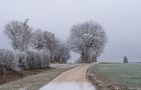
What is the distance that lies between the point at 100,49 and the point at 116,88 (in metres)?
85.1

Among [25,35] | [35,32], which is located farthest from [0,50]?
[35,32]

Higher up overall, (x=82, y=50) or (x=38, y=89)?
(x=82, y=50)

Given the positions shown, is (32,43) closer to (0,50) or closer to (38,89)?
(0,50)

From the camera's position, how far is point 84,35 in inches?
4053

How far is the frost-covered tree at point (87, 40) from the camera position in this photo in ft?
339

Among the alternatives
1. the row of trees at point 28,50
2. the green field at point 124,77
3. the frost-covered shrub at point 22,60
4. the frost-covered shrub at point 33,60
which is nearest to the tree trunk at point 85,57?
the row of trees at point 28,50

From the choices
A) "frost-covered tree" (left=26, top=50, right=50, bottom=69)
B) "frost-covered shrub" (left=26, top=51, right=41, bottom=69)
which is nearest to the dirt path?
"frost-covered shrub" (left=26, top=51, right=41, bottom=69)

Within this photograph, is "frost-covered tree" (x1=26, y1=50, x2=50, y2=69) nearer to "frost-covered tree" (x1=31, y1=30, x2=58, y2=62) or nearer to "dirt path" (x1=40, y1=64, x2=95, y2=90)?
"dirt path" (x1=40, y1=64, x2=95, y2=90)

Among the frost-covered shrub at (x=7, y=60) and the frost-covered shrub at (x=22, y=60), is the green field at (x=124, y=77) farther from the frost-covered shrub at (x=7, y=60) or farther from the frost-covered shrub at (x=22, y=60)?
the frost-covered shrub at (x=22, y=60)

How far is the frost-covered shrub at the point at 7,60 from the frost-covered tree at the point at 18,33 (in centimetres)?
5446

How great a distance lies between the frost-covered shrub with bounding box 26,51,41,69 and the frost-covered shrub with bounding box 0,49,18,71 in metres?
11.3

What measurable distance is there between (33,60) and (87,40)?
5003cm

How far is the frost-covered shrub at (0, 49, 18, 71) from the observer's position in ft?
128

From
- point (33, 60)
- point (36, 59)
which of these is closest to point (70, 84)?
point (33, 60)
